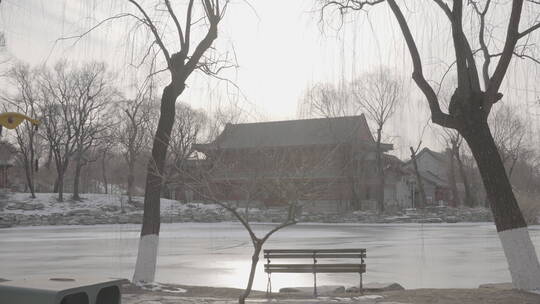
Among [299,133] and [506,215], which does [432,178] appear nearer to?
[299,133]

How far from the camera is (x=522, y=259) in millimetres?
9680

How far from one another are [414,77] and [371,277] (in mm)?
4869

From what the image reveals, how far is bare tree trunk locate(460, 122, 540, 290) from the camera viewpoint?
31.6 feet

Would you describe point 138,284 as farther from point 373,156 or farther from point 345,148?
point 373,156

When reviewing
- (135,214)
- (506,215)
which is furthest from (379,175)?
(506,215)

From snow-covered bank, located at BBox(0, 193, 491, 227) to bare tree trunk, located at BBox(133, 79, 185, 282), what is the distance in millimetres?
31361

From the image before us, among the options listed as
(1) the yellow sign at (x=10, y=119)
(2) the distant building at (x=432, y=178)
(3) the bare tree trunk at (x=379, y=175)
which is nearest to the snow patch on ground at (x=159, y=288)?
(1) the yellow sign at (x=10, y=119)

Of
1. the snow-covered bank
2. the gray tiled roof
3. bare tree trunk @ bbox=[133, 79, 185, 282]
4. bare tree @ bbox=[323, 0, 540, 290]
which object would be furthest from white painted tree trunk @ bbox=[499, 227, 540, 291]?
the gray tiled roof

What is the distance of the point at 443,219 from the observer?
43.7 metres

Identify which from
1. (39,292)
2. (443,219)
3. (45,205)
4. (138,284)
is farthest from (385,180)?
(39,292)

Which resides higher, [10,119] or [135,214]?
[10,119]

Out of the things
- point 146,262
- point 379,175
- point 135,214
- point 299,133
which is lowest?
point 146,262

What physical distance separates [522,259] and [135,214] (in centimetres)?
3824

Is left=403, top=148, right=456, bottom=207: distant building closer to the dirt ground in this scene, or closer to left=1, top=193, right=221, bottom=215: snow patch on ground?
left=1, top=193, right=221, bottom=215: snow patch on ground
